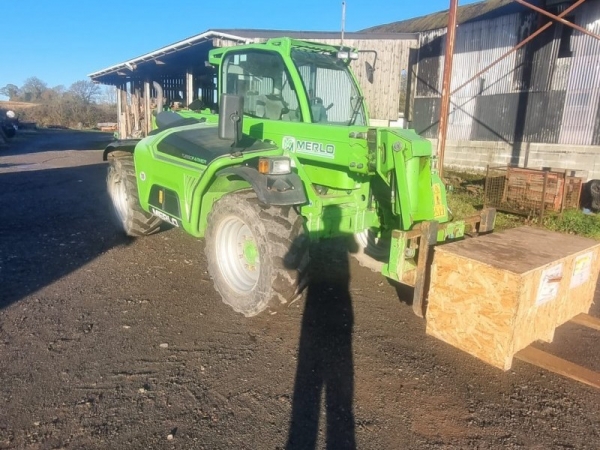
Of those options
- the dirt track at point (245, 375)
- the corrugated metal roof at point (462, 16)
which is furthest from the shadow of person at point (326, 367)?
the corrugated metal roof at point (462, 16)

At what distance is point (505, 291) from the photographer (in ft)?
10.0

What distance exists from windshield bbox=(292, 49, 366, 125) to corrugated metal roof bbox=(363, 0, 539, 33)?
918 centimetres

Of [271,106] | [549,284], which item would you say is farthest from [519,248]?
[271,106]

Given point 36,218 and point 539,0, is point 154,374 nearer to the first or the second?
point 36,218

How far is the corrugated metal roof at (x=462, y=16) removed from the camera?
1241cm

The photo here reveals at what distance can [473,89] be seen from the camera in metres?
13.1

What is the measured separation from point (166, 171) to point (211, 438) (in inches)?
128

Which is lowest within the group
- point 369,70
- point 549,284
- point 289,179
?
point 549,284

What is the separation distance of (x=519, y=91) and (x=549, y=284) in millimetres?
10362

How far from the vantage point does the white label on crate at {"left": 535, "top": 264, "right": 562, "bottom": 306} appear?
3.19 metres

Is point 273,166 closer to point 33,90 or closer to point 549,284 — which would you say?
point 549,284

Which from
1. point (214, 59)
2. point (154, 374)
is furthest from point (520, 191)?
point (154, 374)

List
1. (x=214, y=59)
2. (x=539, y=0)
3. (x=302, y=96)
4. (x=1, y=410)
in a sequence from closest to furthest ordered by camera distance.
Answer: (x=1, y=410)
(x=302, y=96)
(x=214, y=59)
(x=539, y=0)

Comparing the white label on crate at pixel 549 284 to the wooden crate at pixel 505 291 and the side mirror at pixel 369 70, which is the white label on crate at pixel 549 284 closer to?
the wooden crate at pixel 505 291
